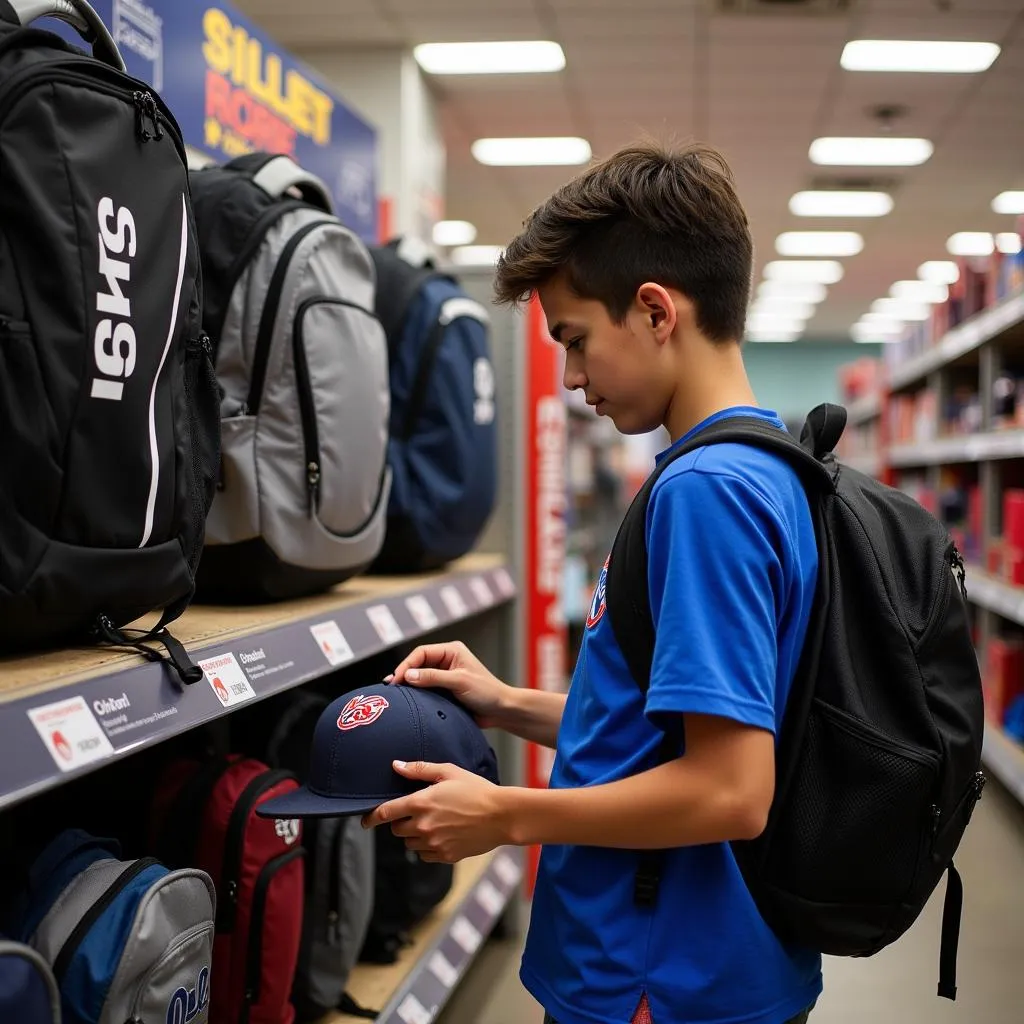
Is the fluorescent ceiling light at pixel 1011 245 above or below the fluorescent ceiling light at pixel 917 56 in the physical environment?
below

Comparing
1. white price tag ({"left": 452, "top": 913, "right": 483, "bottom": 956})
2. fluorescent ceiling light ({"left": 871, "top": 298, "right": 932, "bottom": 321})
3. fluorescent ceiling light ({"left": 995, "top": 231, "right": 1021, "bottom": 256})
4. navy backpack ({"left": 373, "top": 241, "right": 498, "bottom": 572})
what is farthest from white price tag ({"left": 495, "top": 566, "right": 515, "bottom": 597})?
fluorescent ceiling light ({"left": 871, "top": 298, "right": 932, "bottom": 321})

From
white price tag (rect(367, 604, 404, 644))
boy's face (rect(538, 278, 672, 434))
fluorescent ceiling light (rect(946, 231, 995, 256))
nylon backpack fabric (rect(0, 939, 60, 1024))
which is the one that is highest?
fluorescent ceiling light (rect(946, 231, 995, 256))

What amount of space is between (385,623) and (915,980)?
1.76m

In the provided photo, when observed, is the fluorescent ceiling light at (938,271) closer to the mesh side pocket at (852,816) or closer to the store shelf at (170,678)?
the store shelf at (170,678)

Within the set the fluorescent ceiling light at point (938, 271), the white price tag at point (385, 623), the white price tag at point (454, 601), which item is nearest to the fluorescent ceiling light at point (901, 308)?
the fluorescent ceiling light at point (938, 271)

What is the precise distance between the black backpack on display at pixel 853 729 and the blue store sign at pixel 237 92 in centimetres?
133

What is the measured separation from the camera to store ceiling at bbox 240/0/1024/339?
491cm

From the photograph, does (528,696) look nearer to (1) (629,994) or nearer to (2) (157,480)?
(1) (629,994)

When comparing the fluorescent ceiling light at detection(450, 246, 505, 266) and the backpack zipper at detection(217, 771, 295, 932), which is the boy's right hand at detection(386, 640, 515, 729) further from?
the fluorescent ceiling light at detection(450, 246, 505, 266)

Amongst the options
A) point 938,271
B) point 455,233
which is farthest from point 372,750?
point 938,271

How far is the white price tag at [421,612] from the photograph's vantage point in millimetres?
1956

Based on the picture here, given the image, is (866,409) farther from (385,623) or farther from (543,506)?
(385,623)

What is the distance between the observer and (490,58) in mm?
5484

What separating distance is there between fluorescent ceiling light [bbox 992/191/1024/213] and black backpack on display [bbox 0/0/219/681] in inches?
320
